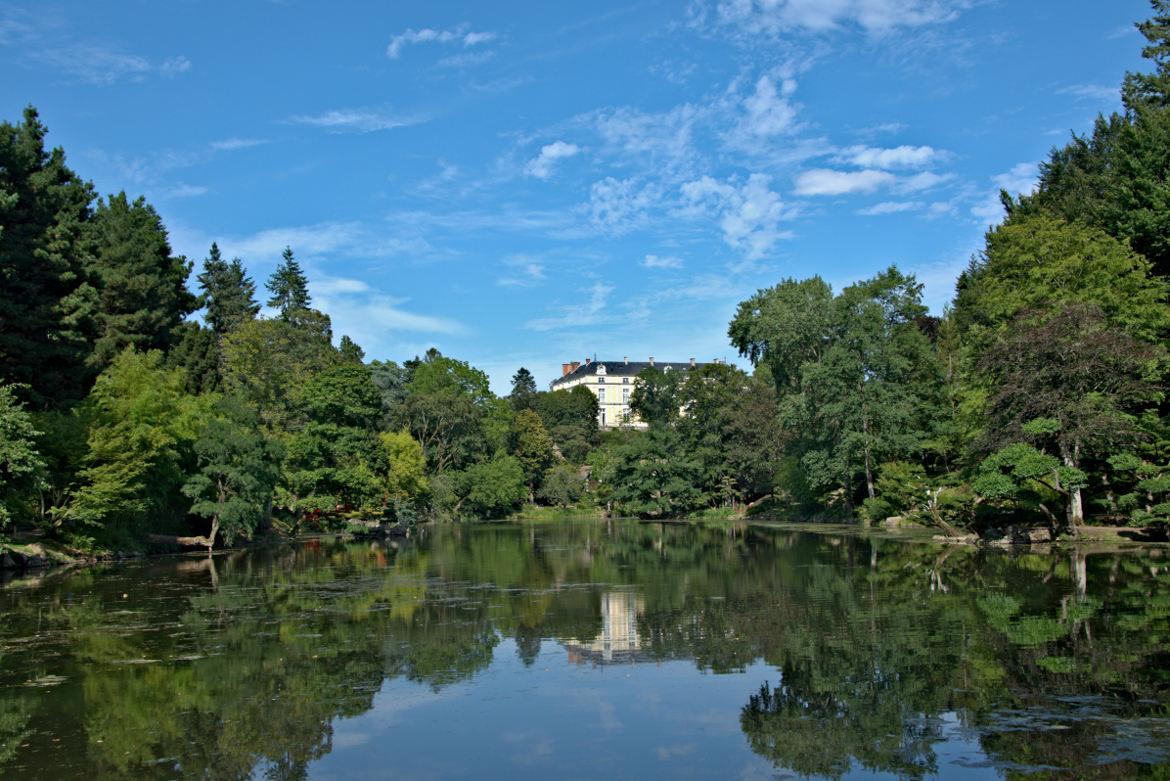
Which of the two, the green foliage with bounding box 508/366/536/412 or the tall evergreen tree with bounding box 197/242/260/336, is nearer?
the tall evergreen tree with bounding box 197/242/260/336

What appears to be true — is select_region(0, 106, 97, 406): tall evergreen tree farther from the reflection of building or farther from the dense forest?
the reflection of building

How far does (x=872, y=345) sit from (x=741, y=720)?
39.3 m

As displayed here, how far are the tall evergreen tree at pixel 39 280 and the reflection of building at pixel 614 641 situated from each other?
23724mm

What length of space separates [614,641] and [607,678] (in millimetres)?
2466

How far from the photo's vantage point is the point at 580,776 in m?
7.42

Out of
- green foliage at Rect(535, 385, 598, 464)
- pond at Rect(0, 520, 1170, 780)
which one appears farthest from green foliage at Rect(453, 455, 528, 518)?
pond at Rect(0, 520, 1170, 780)

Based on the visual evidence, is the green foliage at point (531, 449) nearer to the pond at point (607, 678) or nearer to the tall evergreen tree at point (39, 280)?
the tall evergreen tree at point (39, 280)

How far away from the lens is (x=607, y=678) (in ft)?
36.3

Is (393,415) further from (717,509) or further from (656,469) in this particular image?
(717,509)

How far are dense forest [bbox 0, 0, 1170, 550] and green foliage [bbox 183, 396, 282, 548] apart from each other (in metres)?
0.13

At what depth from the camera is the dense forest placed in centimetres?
2758

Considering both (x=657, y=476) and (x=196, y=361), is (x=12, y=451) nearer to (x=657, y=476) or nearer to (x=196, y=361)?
(x=196, y=361)

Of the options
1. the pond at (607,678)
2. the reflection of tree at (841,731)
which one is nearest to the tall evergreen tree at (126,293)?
the pond at (607,678)

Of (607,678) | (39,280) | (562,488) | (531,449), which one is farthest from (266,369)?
(607,678)
